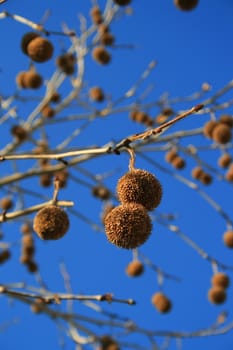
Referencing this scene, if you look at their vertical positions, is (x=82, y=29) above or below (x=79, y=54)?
above

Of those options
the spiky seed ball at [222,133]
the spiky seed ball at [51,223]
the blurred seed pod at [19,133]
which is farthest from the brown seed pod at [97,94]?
the spiky seed ball at [51,223]

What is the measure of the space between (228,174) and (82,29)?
2198 mm

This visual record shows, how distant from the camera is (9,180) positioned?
3.26m

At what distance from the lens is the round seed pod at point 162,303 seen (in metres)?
3.72

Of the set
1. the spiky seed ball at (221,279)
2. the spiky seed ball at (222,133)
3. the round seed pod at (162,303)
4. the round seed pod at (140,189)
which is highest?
the spiky seed ball at (222,133)

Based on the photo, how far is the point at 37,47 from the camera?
2.45 meters

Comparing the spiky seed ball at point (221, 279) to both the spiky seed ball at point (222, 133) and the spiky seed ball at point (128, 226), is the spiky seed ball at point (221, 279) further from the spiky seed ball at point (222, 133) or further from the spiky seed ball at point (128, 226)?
the spiky seed ball at point (128, 226)

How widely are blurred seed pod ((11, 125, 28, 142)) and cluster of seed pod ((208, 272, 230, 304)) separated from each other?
196 cm

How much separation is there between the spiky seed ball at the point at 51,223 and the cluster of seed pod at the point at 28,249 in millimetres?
2152

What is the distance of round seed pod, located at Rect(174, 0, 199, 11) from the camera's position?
2.81 meters

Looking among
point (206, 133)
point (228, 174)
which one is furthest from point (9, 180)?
point (228, 174)

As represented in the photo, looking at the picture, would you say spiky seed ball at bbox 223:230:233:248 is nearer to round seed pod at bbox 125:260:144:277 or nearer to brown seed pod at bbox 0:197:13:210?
round seed pod at bbox 125:260:144:277

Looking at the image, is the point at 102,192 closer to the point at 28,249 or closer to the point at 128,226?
the point at 28,249

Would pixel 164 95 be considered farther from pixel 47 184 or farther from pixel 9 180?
pixel 9 180
